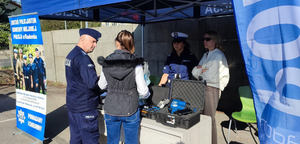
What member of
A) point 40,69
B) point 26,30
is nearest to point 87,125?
point 40,69

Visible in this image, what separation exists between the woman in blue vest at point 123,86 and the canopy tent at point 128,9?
845 mm

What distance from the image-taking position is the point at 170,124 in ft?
6.86

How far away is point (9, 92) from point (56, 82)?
1.74 meters

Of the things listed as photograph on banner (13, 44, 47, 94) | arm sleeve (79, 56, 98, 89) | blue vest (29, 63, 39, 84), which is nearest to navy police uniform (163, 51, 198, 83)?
arm sleeve (79, 56, 98, 89)

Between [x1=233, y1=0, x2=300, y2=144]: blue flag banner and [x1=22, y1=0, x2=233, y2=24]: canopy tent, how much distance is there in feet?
5.36

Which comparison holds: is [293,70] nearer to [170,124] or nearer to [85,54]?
[170,124]

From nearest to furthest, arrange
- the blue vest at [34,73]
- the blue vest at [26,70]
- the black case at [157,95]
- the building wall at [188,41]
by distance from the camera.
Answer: the black case at [157,95] → the blue vest at [34,73] → the blue vest at [26,70] → the building wall at [188,41]

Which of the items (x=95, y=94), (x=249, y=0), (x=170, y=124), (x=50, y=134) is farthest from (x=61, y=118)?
(x=249, y=0)

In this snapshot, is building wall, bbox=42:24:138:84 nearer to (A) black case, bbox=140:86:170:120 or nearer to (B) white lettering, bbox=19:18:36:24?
(B) white lettering, bbox=19:18:36:24

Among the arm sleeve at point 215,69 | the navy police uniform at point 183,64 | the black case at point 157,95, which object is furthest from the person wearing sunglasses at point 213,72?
the black case at point 157,95

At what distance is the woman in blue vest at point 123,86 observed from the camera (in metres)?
1.94

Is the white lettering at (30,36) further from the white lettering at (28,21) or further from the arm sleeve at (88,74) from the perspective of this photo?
the arm sleeve at (88,74)

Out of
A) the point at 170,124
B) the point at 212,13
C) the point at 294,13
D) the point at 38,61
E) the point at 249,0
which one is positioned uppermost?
the point at 212,13

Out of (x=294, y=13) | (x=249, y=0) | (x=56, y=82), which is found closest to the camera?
(x=294, y=13)
